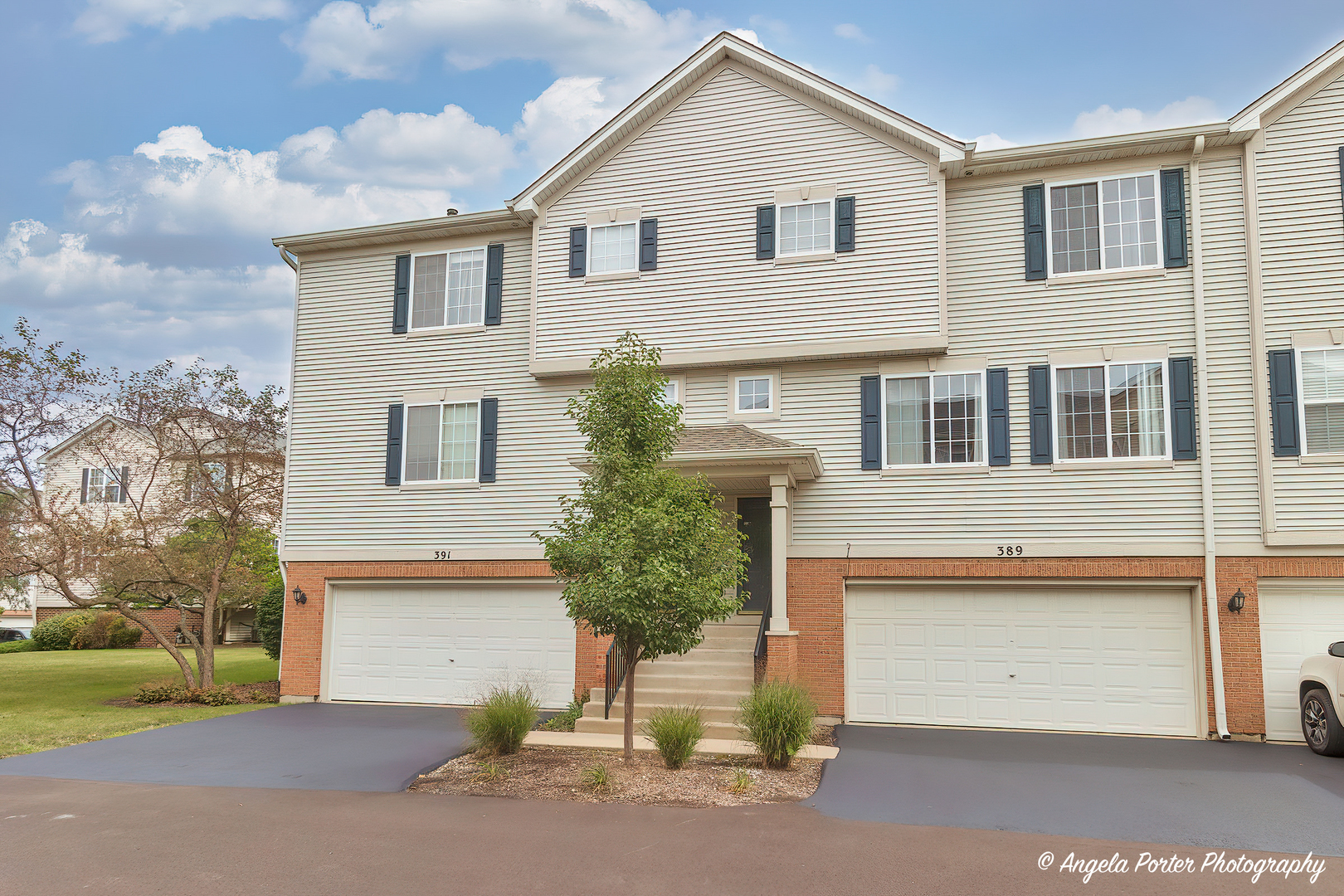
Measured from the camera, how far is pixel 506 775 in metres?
9.23

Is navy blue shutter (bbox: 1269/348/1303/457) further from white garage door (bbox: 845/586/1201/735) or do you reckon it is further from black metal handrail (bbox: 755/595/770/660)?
black metal handrail (bbox: 755/595/770/660)

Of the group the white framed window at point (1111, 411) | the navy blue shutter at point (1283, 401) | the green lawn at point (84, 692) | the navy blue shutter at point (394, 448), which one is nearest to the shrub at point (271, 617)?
the green lawn at point (84, 692)

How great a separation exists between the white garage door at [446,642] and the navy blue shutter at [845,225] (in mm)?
7164

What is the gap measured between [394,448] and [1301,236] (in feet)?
46.6

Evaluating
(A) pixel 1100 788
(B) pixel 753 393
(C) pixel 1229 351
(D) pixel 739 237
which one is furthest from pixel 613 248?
(A) pixel 1100 788

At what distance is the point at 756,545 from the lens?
1414cm

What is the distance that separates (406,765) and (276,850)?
10.1 feet

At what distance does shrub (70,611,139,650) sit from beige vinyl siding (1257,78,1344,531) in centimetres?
3214

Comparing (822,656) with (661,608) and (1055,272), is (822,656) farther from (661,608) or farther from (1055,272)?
(1055,272)

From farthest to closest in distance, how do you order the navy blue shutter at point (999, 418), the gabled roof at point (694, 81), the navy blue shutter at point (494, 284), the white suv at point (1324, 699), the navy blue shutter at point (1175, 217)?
1. the navy blue shutter at point (494, 284)
2. the gabled roof at point (694, 81)
3. the navy blue shutter at point (999, 418)
4. the navy blue shutter at point (1175, 217)
5. the white suv at point (1324, 699)

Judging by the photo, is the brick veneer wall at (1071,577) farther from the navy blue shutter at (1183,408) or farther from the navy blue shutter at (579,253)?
the navy blue shutter at (579,253)

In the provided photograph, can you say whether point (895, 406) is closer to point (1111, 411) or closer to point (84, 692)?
point (1111, 411)

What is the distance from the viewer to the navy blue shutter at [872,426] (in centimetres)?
1332

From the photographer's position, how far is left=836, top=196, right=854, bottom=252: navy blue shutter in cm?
1357
